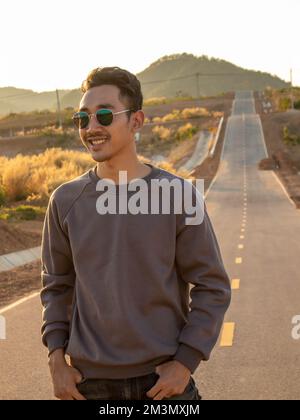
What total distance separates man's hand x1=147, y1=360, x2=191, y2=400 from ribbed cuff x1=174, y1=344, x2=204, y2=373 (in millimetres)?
16

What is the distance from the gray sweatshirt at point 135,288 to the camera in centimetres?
328

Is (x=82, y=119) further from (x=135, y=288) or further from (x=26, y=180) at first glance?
(x=26, y=180)

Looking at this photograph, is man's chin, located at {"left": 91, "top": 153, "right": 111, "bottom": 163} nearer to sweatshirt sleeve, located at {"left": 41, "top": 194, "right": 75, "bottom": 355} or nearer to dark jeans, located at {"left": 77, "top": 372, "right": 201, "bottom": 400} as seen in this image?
sweatshirt sleeve, located at {"left": 41, "top": 194, "right": 75, "bottom": 355}

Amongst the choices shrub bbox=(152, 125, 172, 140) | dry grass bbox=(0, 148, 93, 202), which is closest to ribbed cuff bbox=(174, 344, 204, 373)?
dry grass bbox=(0, 148, 93, 202)

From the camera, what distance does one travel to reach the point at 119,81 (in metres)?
3.48

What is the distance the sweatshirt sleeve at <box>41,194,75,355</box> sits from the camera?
11.5 ft

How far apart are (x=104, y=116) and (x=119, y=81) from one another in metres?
0.17

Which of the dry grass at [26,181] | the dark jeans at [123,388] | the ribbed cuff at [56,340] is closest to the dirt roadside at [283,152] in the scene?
the dry grass at [26,181]

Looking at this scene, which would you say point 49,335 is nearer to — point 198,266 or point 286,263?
point 198,266

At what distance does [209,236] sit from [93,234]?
0.51m

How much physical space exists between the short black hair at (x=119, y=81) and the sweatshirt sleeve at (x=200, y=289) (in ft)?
2.03

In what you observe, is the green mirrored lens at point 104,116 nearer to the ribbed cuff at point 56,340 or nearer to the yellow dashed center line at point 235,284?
the ribbed cuff at point 56,340
